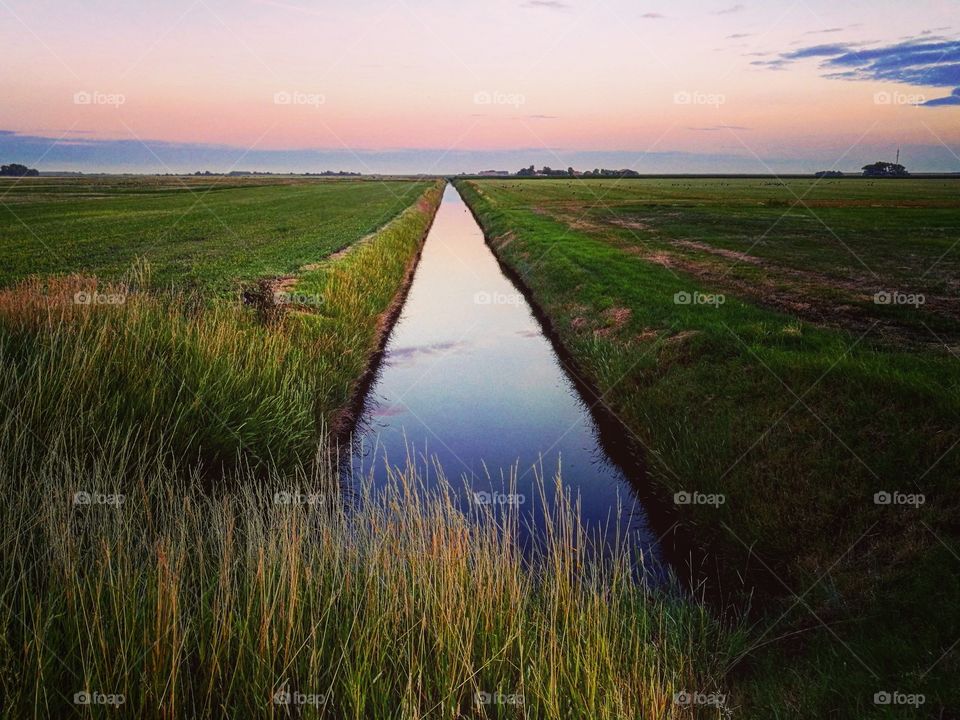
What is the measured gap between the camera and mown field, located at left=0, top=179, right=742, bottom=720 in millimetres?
3436

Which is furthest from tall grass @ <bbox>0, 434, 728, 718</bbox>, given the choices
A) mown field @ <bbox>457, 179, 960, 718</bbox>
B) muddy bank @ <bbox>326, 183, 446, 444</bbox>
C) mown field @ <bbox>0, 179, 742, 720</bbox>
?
muddy bank @ <bbox>326, 183, 446, 444</bbox>

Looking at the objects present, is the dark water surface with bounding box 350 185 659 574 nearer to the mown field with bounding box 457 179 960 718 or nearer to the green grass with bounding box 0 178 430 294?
the mown field with bounding box 457 179 960 718

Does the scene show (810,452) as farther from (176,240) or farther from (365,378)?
(176,240)

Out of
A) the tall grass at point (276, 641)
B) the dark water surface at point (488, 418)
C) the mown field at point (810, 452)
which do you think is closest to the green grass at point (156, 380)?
the tall grass at point (276, 641)

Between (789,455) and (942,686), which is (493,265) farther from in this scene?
(942,686)

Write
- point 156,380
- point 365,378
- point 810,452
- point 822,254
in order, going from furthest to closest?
point 822,254, point 365,378, point 810,452, point 156,380

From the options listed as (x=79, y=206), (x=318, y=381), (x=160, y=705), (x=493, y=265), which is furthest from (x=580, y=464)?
(x=79, y=206)

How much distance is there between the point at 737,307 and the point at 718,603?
9352 mm

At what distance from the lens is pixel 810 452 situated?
7.62m

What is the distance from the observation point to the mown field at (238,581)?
344cm

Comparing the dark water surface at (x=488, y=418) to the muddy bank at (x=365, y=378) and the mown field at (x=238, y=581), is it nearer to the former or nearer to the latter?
the muddy bank at (x=365, y=378)

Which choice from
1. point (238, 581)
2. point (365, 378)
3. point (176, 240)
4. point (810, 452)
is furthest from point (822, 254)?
point (176, 240)

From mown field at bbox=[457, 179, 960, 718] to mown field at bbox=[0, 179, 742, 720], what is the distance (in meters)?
0.87

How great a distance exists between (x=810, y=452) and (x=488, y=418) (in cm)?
620
